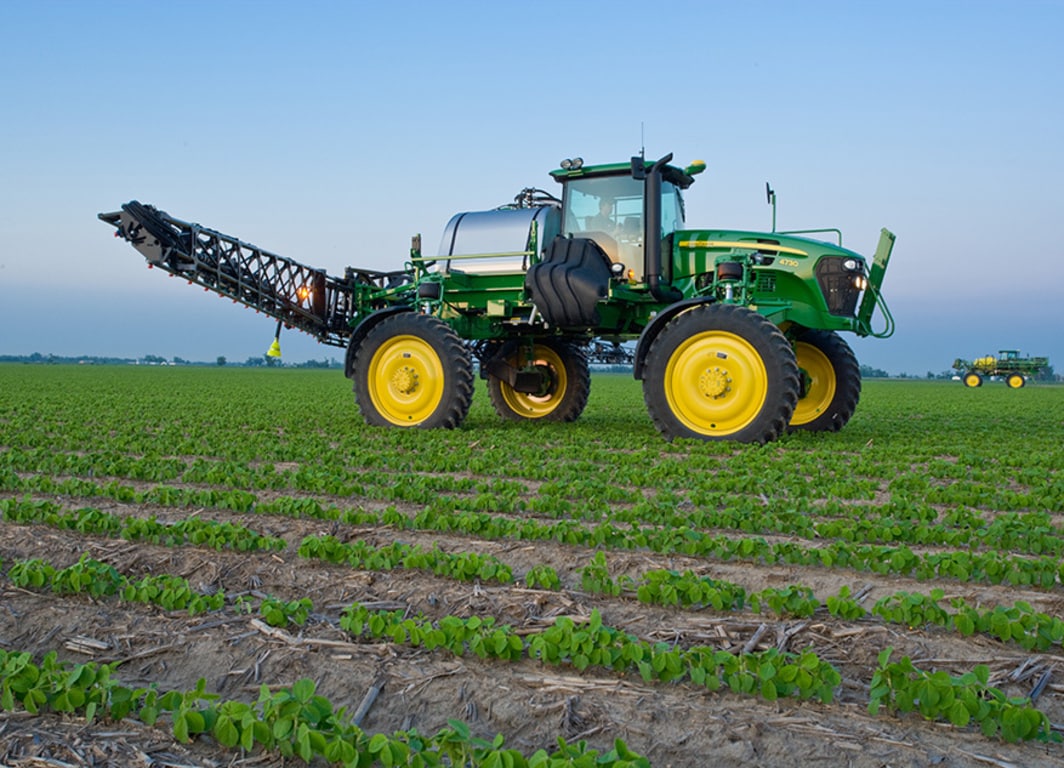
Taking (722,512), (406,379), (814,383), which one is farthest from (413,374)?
(722,512)

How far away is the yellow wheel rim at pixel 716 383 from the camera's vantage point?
1057 centimetres

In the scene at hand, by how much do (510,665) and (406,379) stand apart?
9.22 m

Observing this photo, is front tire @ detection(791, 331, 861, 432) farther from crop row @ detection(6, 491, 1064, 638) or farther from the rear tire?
crop row @ detection(6, 491, 1064, 638)

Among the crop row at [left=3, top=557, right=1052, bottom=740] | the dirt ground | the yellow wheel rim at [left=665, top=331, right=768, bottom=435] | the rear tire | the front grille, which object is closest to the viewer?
the dirt ground

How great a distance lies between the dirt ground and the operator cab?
23.7 ft

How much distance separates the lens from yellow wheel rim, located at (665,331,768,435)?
10.6 meters

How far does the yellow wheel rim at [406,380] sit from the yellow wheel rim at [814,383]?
4.96 m

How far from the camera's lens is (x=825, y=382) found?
1259 centimetres

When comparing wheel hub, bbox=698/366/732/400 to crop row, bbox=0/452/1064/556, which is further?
wheel hub, bbox=698/366/732/400

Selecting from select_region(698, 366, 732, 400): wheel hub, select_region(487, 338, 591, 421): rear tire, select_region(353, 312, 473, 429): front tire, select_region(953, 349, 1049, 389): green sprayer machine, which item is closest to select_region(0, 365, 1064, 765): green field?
select_region(698, 366, 732, 400): wheel hub

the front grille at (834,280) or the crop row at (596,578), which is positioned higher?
the front grille at (834,280)

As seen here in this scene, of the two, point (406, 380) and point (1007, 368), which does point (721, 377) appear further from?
point (1007, 368)

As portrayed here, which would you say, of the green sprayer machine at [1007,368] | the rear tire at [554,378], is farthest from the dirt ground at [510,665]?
the green sprayer machine at [1007,368]

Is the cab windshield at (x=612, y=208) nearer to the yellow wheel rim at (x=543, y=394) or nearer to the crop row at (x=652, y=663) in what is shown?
the yellow wheel rim at (x=543, y=394)
